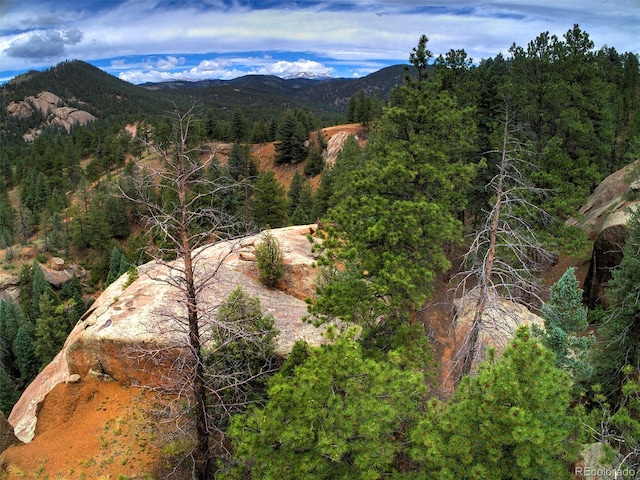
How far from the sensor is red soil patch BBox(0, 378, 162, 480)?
463 inches

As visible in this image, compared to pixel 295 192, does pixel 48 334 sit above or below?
below

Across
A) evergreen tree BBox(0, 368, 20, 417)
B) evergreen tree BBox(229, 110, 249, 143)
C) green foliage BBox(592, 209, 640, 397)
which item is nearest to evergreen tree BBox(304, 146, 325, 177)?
evergreen tree BBox(229, 110, 249, 143)

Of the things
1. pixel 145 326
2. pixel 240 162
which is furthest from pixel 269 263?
pixel 240 162

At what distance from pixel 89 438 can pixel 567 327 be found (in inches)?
608

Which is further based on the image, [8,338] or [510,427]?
[8,338]

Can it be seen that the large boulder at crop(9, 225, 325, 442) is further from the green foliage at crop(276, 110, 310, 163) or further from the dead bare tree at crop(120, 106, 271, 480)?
the green foliage at crop(276, 110, 310, 163)

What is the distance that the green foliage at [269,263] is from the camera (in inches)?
795

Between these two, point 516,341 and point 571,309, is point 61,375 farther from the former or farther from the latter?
point 571,309

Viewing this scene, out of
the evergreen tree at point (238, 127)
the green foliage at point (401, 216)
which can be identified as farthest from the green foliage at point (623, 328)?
the evergreen tree at point (238, 127)

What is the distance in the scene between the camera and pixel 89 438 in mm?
13055

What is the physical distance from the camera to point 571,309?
12.8 m

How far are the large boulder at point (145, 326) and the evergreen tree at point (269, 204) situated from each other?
20524 millimetres

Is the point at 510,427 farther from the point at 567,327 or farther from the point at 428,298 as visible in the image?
the point at 567,327

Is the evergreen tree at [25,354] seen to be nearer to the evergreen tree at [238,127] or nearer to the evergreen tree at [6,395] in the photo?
the evergreen tree at [6,395]
